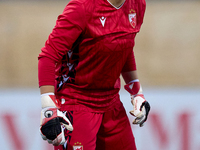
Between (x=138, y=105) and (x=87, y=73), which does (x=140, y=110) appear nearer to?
(x=138, y=105)

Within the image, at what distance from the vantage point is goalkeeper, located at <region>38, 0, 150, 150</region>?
1343 millimetres

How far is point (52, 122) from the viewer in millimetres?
1315

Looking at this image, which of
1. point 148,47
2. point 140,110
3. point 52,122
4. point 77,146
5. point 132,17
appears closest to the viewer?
point 52,122

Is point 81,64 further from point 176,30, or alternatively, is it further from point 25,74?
point 176,30

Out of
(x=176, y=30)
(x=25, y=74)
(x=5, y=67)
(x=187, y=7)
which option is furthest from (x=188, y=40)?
(x=5, y=67)

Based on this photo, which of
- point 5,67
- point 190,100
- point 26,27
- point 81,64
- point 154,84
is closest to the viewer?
point 81,64

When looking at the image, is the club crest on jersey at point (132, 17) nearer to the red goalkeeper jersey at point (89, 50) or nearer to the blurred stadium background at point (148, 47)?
the red goalkeeper jersey at point (89, 50)

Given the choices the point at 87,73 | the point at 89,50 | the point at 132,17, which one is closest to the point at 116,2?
the point at 132,17

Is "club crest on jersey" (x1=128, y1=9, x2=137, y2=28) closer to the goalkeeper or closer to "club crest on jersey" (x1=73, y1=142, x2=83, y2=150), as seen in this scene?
the goalkeeper

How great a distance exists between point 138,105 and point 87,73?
1.40 feet

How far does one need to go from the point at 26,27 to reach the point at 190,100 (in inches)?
133

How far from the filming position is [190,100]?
299 centimetres

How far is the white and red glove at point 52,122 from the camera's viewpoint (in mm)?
1312

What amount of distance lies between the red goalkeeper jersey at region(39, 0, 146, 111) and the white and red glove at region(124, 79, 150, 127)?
0.21m
